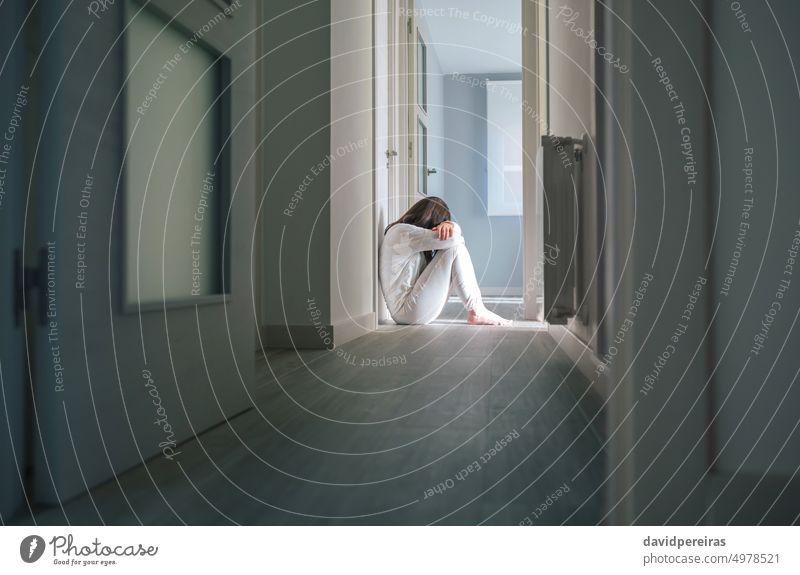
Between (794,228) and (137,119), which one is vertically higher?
(137,119)

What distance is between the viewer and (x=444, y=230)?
2.20 meters

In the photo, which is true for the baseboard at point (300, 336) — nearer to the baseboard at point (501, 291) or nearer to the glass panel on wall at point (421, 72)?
the glass panel on wall at point (421, 72)

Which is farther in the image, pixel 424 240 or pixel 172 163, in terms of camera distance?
pixel 424 240

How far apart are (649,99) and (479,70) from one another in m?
4.78

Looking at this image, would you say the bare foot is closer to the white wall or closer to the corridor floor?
the white wall

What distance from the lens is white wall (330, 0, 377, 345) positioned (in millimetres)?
1686

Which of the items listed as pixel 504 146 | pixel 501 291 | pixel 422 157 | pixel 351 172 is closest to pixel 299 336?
pixel 351 172

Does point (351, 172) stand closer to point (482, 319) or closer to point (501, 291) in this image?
point (482, 319)

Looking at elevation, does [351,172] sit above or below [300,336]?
above

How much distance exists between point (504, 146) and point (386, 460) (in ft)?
15.3

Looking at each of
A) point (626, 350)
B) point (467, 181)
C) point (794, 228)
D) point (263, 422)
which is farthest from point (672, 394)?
point (467, 181)

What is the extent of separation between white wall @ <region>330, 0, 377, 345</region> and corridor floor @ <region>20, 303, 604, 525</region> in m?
0.66

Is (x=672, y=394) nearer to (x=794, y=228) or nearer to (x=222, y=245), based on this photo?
(x=794, y=228)

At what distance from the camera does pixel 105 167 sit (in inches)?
22.7
